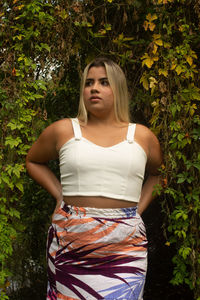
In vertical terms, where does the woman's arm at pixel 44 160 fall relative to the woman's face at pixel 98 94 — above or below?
below

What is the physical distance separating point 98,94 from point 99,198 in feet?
1.68

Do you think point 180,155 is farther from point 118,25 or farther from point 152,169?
point 118,25

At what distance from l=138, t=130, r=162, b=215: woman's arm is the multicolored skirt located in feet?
1.23

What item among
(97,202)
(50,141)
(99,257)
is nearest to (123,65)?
(50,141)

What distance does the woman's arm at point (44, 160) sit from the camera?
7.32 feet

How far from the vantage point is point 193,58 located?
2.49m

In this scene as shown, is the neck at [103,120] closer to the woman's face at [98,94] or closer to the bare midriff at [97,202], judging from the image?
the woman's face at [98,94]

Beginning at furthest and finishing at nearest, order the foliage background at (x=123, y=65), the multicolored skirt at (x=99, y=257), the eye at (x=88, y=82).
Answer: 1. the foliage background at (x=123, y=65)
2. the eye at (x=88, y=82)
3. the multicolored skirt at (x=99, y=257)

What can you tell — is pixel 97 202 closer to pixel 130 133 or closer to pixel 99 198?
pixel 99 198

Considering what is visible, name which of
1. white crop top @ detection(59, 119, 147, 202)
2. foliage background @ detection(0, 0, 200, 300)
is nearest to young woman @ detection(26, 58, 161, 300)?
white crop top @ detection(59, 119, 147, 202)

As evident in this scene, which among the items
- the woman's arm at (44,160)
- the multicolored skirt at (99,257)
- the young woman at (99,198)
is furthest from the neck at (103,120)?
the multicolored skirt at (99,257)

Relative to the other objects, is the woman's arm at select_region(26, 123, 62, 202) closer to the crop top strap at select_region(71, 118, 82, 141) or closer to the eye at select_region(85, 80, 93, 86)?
the crop top strap at select_region(71, 118, 82, 141)

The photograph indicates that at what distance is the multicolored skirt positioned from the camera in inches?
75.7

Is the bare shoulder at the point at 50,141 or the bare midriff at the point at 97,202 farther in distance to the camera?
the bare shoulder at the point at 50,141
